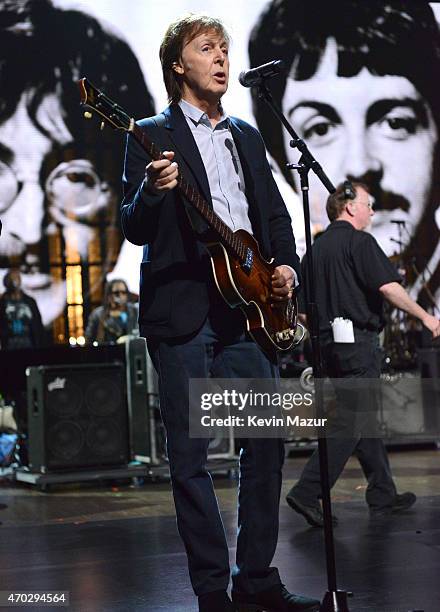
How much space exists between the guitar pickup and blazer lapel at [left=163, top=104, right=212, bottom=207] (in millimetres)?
202

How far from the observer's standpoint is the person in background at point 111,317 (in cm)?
1004

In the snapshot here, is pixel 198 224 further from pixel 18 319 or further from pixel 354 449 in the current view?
pixel 18 319

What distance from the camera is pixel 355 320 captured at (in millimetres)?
5945

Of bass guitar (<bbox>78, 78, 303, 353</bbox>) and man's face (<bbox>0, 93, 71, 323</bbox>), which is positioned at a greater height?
man's face (<bbox>0, 93, 71, 323</bbox>)

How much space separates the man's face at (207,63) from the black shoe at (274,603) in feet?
5.47

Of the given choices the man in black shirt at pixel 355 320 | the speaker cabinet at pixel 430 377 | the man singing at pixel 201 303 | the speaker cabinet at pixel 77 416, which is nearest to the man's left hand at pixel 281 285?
the man singing at pixel 201 303

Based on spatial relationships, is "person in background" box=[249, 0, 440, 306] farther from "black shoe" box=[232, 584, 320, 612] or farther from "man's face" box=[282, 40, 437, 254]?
"black shoe" box=[232, 584, 320, 612]

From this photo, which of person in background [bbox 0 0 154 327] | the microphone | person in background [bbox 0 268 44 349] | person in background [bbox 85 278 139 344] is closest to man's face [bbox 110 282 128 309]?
person in background [bbox 85 278 139 344]

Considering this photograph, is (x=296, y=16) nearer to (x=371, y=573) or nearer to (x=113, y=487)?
(x=113, y=487)

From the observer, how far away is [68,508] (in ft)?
23.0

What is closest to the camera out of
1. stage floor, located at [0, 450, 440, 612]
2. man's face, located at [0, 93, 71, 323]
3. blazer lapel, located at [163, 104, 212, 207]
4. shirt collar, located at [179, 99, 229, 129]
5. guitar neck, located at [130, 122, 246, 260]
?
guitar neck, located at [130, 122, 246, 260]

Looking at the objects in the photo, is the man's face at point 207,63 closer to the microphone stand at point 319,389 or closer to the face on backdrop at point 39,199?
the microphone stand at point 319,389

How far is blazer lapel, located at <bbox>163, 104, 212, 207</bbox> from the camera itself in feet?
11.3

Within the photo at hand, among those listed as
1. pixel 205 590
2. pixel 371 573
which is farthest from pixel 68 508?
pixel 205 590
